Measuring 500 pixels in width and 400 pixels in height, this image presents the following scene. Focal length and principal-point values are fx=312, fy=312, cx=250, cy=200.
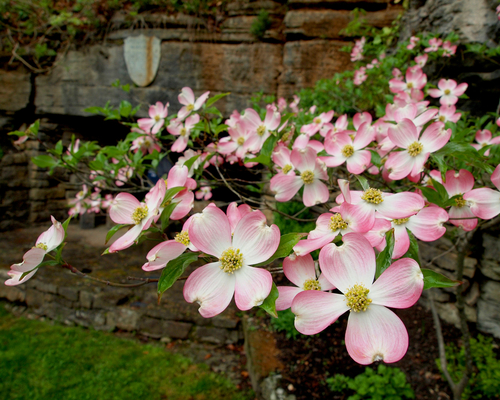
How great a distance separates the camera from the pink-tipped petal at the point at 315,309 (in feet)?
1.30

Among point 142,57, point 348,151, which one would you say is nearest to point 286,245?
point 348,151

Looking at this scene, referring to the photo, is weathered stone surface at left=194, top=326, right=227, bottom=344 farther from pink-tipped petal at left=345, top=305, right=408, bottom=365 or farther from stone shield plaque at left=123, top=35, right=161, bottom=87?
stone shield plaque at left=123, top=35, right=161, bottom=87

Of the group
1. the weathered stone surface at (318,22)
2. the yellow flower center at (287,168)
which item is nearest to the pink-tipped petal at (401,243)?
the yellow flower center at (287,168)

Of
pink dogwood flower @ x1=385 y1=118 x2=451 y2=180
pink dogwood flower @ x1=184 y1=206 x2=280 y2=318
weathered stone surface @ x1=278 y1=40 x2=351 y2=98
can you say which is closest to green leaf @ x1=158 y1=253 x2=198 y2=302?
pink dogwood flower @ x1=184 y1=206 x2=280 y2=318

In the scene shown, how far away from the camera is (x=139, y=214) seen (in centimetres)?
55

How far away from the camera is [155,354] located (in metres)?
2.38

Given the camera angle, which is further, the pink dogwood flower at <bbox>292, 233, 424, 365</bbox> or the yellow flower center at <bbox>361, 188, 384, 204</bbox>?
the yellow flower center at <bbox>361, 188, 384, 204</bbox>

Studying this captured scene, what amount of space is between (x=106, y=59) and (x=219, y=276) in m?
4.38

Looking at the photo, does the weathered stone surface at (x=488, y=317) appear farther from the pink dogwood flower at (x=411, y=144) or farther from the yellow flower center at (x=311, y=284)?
the yellow flower center at (x=311, y=284)

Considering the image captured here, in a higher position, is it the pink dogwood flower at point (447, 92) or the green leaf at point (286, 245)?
the pink dogwood flower at point (447, 92)

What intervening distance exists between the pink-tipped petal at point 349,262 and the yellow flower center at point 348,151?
1.51 ft

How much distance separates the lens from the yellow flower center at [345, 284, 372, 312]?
0.40 metres

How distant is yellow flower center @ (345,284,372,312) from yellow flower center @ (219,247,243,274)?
154 millimetres

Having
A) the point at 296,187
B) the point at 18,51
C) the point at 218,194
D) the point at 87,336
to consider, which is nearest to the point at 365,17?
the point at 218,194
